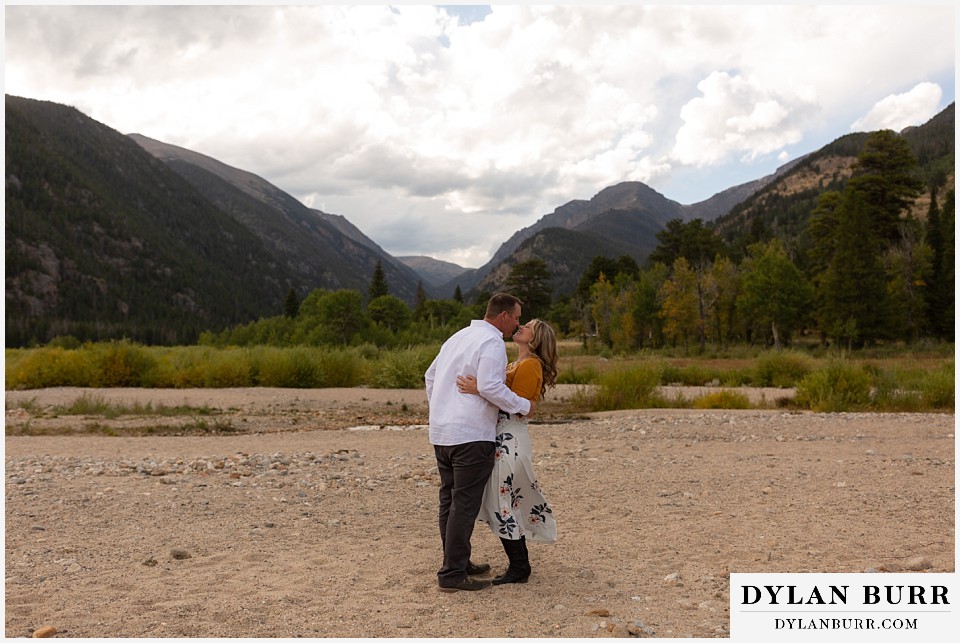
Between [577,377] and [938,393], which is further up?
[577,377]

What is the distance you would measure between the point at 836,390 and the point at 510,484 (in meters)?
16.7

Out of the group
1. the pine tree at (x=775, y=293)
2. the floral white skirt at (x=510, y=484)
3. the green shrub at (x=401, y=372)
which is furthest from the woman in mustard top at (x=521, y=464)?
the pine tree at (x=775, y=293)

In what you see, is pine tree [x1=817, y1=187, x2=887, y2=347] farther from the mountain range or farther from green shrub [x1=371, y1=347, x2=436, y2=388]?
the mountain range

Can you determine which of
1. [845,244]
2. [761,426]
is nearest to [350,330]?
[845,244]

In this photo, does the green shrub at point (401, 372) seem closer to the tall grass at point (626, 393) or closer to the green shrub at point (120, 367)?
the tall grass at point (626, 393)

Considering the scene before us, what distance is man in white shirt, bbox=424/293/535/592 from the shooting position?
414 cm

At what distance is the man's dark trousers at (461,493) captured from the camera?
4.23 metres

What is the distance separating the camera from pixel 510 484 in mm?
4395

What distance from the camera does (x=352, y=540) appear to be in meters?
5.77

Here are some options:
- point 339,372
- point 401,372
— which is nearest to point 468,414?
point 401,372

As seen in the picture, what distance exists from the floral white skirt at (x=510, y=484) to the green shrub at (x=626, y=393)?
15.6m

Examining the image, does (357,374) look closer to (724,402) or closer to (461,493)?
(724,402)

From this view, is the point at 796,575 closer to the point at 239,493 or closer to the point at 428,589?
Answer: the point at 428,589

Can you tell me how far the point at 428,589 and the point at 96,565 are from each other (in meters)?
2.44
